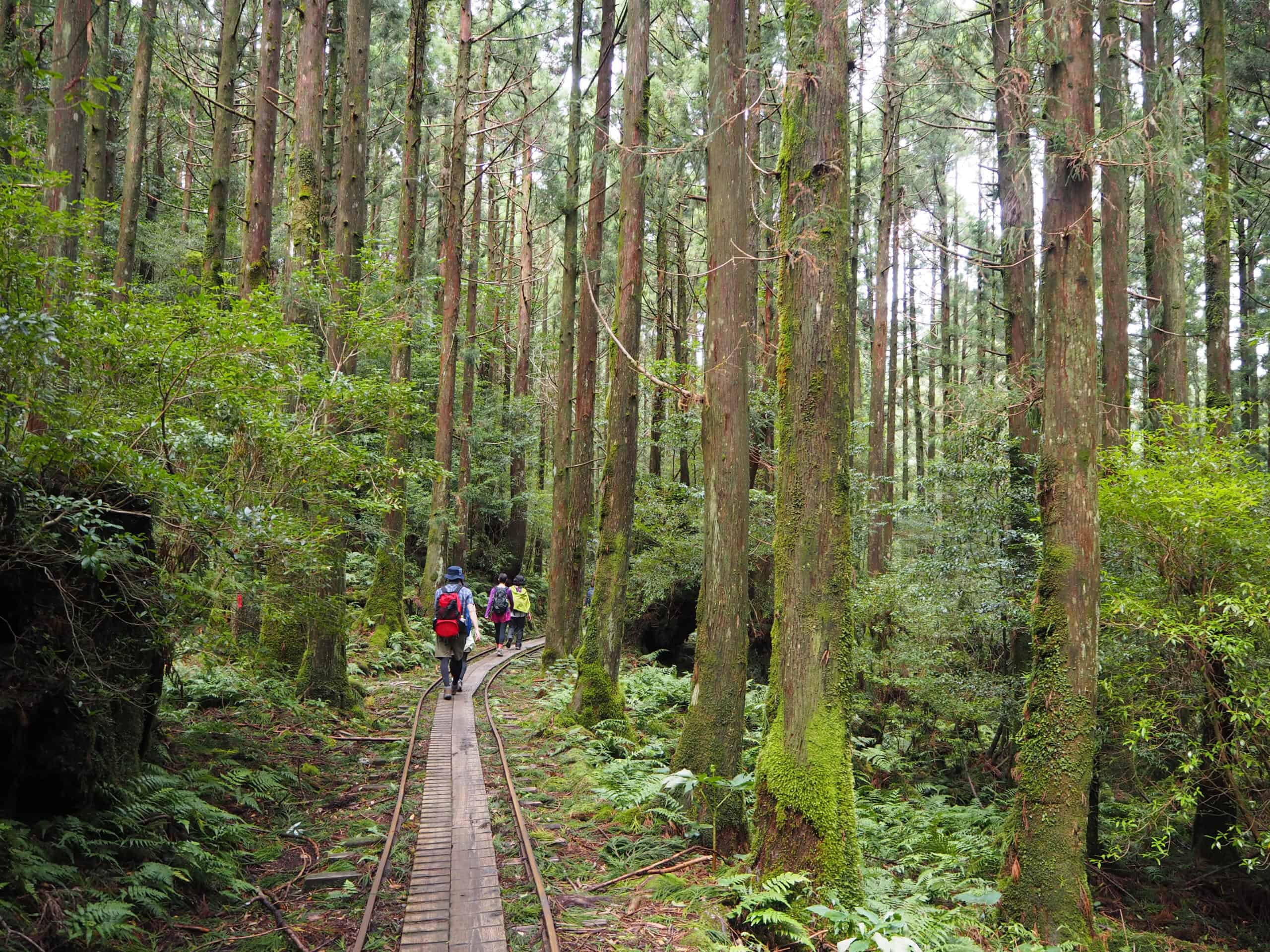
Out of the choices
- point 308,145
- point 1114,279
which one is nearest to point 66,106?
point 308,145

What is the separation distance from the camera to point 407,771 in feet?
25.7

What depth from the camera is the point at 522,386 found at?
2789 centimetres

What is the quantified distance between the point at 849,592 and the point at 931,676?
7127mm

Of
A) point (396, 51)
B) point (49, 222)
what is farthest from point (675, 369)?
point (396, 51)

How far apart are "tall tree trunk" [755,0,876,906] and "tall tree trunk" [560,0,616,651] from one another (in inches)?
283

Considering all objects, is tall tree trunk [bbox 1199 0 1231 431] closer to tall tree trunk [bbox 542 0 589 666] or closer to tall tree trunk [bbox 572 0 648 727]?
tall tree trunk [bbox 572 0 648 727]

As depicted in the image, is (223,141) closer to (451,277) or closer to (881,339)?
(451,277)

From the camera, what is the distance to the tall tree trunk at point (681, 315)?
74.8ft

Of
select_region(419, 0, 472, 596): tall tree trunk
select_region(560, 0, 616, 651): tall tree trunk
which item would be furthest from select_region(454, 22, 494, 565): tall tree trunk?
select_region(560, 0, 616, 651): tall tree trunk

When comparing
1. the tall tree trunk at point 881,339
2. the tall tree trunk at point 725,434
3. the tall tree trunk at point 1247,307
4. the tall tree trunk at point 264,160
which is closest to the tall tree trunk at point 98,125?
the tall tree trunk at point 264,160

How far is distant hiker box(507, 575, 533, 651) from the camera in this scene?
738 inches

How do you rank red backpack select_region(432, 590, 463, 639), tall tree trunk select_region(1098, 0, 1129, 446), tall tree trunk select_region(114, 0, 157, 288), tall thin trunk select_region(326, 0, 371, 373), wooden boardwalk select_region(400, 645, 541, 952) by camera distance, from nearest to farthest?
wooden boardwalk select_region(400, 645, 541, 952) → tall tree trunk select_region(1098, 0, 1129, 446) → red backpack select_region(432, 590, 463, 639) → tall thin trunk select_region(326, 0, 371, 373) → tall tree trunk select_region(114, 0, 157, 288)

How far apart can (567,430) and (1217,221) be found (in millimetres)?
11645

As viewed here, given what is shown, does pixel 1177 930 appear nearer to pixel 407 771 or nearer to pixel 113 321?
pixel 407 771
